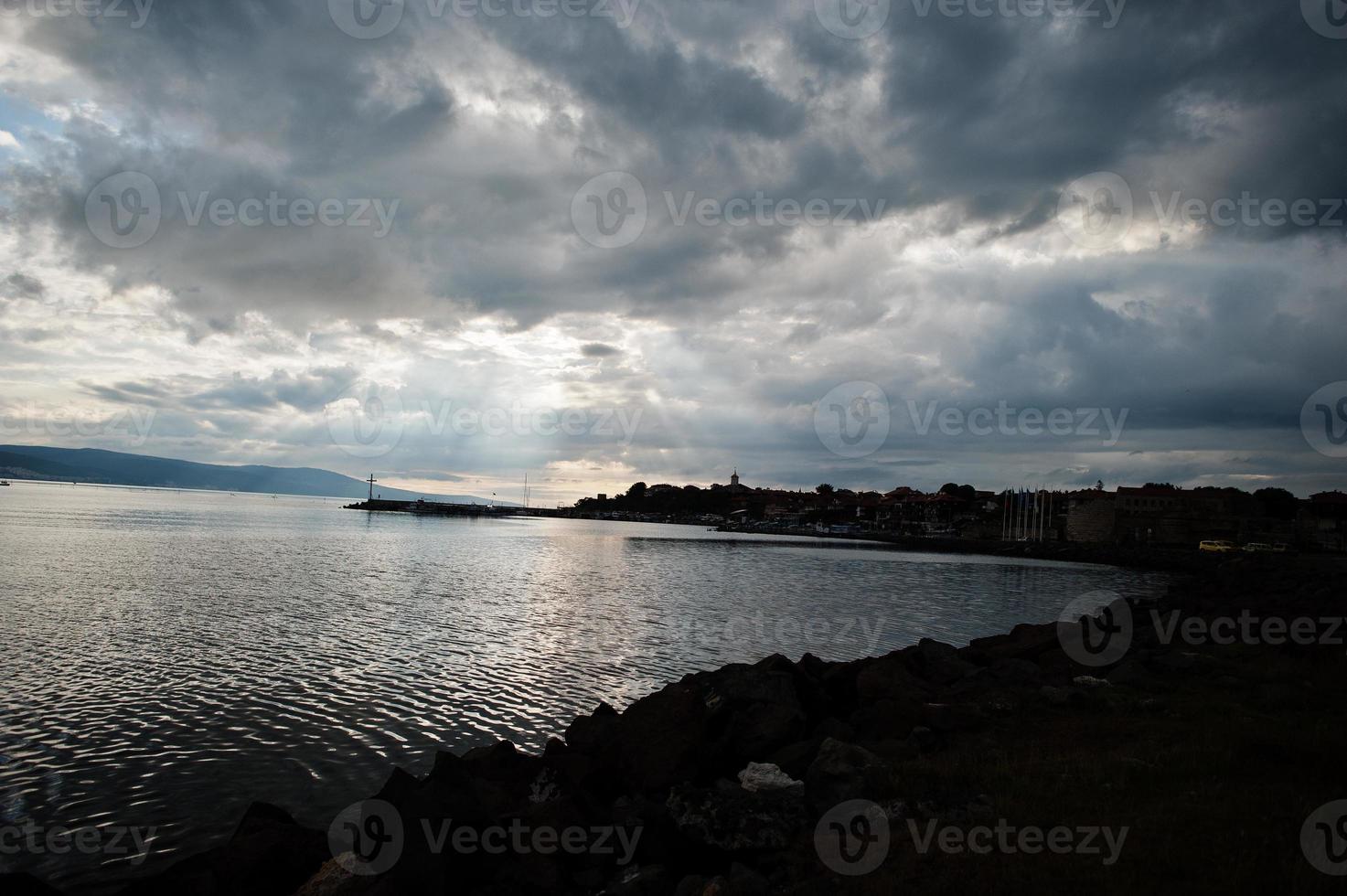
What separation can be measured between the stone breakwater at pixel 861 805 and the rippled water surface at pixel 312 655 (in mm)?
4173

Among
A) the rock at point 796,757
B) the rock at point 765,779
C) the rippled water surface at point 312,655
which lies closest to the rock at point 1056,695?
the rock at point 796,757

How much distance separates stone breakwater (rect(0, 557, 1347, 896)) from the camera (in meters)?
8.03

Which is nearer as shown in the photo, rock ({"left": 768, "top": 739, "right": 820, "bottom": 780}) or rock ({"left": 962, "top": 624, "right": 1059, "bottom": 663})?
rock ({"left": 768, "top": 739, "right": 820, "bottom": 780})

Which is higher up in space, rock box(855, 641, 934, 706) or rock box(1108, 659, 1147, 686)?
rock box(1108, 659, 1147, 686)

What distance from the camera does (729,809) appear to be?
10.0 m

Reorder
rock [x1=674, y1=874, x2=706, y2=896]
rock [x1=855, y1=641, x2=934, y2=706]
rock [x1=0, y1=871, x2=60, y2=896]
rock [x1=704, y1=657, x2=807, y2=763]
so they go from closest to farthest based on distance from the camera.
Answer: rock [x1=674, y1=874, x2=706, y2=896] < rock [x1=0, y1=871, x2=60, y2=896] < rock [x1=704, y1=657, x2=807, y2=763] < rock [x1=855, y1=641, x2=934, y2=706]

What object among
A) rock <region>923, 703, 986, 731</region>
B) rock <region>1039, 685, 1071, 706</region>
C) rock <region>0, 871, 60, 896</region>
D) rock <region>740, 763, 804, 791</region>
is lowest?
rock <region>0, 871, 60, 896</region>

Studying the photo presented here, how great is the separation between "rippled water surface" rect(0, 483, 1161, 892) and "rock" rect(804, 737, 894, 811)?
877 centimetres

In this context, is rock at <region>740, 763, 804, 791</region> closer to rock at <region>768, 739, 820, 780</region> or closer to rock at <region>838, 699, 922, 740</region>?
rock at <region>768, 739, 820, 780</region>

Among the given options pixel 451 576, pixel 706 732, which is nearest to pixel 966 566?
pixel 451 576

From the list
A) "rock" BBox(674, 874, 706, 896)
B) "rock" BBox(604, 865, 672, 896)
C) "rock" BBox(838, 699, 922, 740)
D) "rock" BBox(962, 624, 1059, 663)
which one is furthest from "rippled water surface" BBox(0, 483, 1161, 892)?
"rock" BBox(674, 874, 706, 896)

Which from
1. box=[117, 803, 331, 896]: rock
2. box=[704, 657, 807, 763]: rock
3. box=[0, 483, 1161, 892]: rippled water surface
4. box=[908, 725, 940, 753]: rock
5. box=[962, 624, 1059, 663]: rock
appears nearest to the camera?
box=[117, 803, 331, 896]: rock

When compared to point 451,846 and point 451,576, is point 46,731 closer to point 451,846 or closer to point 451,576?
point 451,846

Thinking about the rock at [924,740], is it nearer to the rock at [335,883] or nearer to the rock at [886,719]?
the rock at [886,719]
